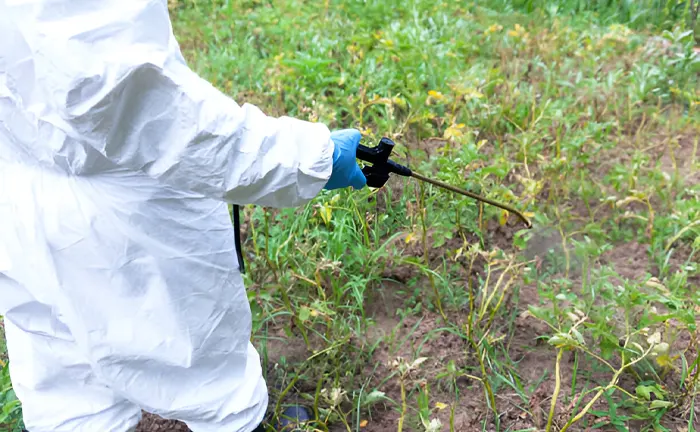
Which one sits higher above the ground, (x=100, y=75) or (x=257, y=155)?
(x=100, y=75)

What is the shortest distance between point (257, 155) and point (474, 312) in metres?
1.21

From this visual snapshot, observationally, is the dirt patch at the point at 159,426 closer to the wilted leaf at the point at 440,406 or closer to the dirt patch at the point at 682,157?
the wilted leaf at the point at 440,406

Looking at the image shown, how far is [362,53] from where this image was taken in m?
3.37

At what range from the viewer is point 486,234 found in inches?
96.5

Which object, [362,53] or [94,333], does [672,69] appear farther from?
[94,333]

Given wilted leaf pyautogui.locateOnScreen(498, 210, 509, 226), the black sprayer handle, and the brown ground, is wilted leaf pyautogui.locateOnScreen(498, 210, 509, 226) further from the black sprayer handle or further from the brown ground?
the black sprayer handle

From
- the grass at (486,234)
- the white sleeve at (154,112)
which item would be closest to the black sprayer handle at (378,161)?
the white sleeve at (154,112)

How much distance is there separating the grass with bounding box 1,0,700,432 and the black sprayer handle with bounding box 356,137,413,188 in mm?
474

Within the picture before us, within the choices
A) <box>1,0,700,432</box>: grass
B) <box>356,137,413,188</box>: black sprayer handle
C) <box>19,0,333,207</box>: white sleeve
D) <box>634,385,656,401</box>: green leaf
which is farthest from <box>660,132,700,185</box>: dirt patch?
<box>19,0,333,207</box>: white sleeve

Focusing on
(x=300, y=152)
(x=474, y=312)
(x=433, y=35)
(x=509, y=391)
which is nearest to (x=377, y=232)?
(x=474, y=312)

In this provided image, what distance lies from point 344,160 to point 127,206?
452mm

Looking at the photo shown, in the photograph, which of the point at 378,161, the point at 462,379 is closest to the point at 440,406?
the point at 462,379

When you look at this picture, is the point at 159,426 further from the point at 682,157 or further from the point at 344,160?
the point at 682,157

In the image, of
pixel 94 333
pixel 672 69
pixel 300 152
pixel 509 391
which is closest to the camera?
pixel 300 152
